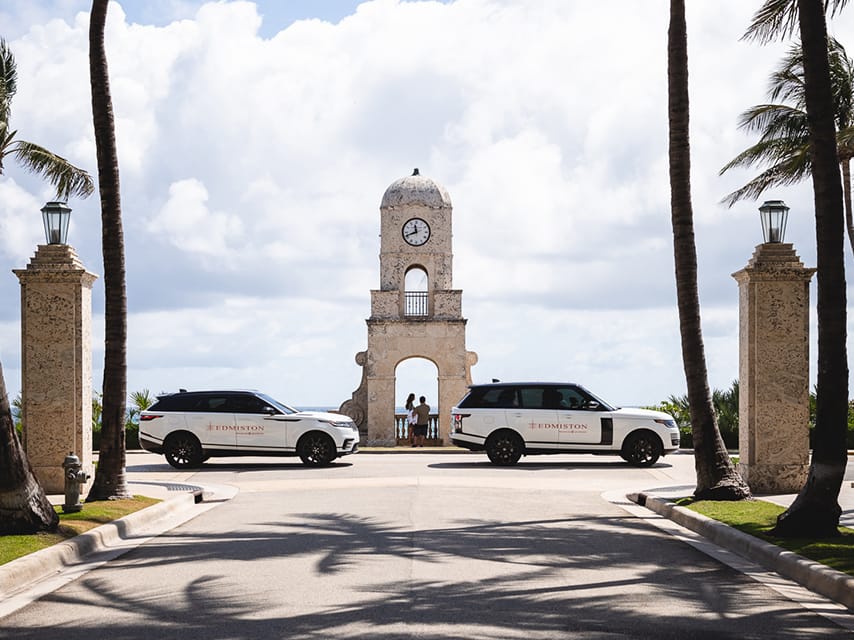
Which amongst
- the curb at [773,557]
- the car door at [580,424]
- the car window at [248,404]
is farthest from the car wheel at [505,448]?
the curb at [773,557]

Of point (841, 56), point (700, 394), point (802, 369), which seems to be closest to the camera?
point (700, 394)

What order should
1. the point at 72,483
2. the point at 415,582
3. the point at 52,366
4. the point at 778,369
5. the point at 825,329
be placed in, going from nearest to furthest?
the point at 415,582 < the point at 825,329 < the point at 72,483 < the point at 52,366 < the point at 778,369

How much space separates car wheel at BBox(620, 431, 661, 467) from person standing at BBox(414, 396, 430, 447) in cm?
1309

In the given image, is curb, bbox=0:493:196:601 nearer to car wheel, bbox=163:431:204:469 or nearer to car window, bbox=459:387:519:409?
car wheel, bbox=163:431:204:469

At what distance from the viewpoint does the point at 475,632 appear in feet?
23.0

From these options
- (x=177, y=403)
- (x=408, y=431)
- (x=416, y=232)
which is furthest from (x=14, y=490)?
(x=416, y=232)

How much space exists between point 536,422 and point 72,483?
1313cm

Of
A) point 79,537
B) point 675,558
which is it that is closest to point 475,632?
point 675,558

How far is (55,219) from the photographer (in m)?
16.2

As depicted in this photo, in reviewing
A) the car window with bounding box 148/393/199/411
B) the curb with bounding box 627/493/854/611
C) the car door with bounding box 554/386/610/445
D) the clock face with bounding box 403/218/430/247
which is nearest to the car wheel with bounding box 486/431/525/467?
the car door with bounding box 554/386/610/445

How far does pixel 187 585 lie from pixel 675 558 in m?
4.58

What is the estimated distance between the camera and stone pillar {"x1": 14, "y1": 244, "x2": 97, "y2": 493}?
15.8 m

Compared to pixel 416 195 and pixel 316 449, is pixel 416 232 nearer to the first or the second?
pixel 416 195

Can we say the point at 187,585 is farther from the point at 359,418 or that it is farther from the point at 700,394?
the point at 359,418
